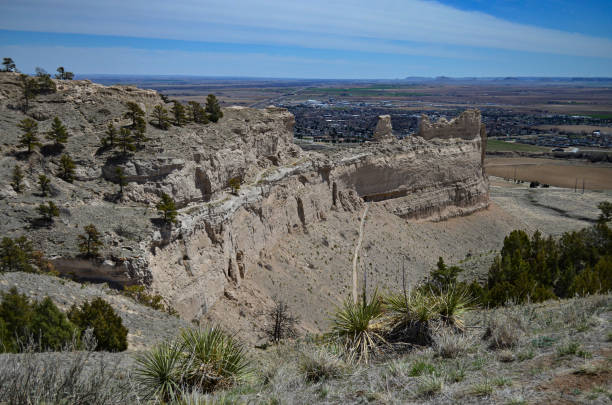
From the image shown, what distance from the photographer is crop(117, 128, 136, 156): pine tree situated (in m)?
23.1

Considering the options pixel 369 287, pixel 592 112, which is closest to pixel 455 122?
pixel 369 287

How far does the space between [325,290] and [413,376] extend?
55.2 ft

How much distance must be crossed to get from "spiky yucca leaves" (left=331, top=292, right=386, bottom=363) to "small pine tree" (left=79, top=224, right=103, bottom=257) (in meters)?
11.3

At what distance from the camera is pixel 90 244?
17734mm

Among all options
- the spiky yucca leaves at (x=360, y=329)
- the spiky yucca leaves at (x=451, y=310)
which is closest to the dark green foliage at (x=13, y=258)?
the spiky yucca leaves at (x=360, y=329)

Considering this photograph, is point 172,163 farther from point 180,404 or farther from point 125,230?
point 180,404

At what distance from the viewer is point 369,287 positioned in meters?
26.7

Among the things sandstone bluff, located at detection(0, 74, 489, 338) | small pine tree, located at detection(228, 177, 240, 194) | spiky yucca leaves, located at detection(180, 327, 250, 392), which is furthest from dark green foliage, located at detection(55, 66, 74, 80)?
spiky yucca leaves, located at detection(180, 327, 250, 392)

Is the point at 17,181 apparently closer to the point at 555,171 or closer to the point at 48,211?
the point at 48,211

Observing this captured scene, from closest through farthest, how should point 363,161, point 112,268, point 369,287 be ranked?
point 112,268 < point 369,287 < point 363,161

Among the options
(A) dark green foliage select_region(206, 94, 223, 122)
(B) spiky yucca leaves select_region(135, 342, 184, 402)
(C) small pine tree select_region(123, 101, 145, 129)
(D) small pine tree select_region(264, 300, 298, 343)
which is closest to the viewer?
(B) spiky yucca leaves select_region(135, 342, 184, 402)

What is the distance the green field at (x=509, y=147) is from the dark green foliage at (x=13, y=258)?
95161 mm

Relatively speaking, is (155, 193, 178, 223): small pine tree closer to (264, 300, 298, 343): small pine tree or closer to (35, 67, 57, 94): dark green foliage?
(264, 300, 298, 343): small pine tree

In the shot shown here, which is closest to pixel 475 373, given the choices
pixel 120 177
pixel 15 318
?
pixel 15 318
